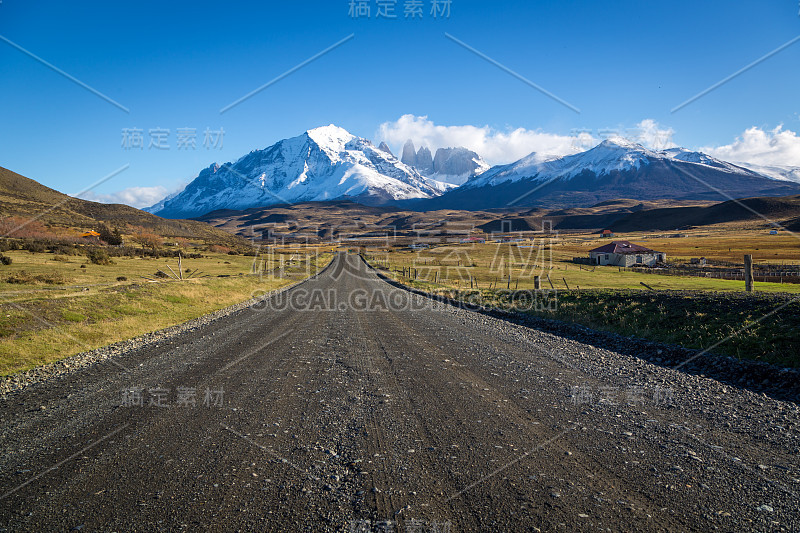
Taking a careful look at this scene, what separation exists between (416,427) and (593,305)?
571 inches

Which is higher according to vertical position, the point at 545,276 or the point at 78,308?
the point at 78,308

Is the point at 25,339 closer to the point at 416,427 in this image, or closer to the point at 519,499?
the point at 416,427

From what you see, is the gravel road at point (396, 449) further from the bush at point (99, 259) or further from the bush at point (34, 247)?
the bush at point (34, 247)

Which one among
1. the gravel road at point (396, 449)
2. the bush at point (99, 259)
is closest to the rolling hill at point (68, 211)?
the bush at point (99, 259)

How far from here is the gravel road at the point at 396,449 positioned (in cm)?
424

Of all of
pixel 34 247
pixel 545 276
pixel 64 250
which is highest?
pixel 34 247

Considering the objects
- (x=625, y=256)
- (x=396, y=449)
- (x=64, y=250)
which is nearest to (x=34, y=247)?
(x=64, y=250)

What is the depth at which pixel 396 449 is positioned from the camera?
5.71 meters

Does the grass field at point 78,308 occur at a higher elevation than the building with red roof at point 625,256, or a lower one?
higher

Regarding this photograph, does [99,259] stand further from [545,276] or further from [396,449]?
[545,276]

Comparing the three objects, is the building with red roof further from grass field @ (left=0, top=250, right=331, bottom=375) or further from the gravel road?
the gravel road

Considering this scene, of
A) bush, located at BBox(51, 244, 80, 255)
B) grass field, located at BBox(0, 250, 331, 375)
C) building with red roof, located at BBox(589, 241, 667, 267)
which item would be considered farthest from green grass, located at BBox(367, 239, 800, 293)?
bush, located at BBox(51, 244, 80, 255)

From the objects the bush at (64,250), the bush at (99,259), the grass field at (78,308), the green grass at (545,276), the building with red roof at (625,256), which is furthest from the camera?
the building with red roof at (625,256)

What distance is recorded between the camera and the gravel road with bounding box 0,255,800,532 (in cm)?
424
